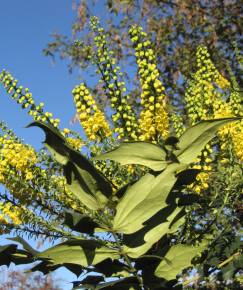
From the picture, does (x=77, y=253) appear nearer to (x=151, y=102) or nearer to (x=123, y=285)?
(x=123, y=285)

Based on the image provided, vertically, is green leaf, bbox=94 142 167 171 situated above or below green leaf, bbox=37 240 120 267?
above

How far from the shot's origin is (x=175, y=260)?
2.11 m

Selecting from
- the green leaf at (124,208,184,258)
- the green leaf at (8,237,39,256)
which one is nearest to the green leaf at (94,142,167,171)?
the green leaf at (124,208,184,258)

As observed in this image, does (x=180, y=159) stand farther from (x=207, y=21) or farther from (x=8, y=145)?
(x=207, y=21)

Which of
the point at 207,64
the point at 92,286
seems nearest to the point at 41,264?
the point at 92,286

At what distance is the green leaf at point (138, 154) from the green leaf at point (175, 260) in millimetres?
426

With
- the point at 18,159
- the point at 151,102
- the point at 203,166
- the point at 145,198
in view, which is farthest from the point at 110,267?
the point at 18,159

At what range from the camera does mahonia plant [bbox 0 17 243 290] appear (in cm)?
193

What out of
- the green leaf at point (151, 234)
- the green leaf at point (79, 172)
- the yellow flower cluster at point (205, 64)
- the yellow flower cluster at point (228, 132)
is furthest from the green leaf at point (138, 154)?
the yellow flower cluster at point (205, 64)

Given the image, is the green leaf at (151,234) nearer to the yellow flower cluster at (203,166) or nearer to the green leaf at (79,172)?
the green leaf at (79,172)

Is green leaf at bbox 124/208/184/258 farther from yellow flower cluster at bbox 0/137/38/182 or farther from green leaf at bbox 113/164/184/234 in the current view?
yellow flower cluster at bbox 0/137/38/182

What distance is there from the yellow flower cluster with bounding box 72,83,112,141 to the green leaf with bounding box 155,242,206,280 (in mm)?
1046

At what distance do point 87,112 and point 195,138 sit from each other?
1156mm

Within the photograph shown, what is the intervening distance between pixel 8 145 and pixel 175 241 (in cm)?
129
